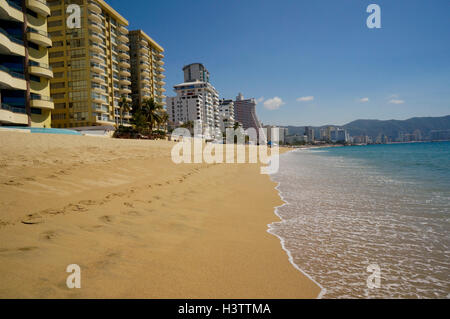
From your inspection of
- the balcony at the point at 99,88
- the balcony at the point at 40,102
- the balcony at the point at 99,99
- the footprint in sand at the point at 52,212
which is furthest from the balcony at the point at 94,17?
the footprint in sand at the point at 52,212

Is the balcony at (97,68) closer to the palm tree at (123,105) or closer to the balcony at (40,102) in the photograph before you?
the palm tree at (123,105)

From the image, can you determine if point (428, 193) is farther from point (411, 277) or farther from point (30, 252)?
point (30, 252)

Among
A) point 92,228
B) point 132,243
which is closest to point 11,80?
point 92,228

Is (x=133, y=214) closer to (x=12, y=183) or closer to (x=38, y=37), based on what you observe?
(x=12, y=183)

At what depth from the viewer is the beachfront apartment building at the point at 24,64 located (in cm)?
2581

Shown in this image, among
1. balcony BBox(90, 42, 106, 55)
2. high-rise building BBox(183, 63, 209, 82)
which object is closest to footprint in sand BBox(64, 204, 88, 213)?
balcony BBox(90, 42, 106, 55)

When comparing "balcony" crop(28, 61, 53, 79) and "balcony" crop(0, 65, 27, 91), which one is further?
"balcony" crop(28, 61, 53, 79)

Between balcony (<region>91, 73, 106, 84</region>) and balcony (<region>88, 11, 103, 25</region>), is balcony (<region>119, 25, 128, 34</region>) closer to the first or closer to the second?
balcony (<region>88, 11, 103, 25</region>)

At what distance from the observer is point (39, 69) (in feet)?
99.0

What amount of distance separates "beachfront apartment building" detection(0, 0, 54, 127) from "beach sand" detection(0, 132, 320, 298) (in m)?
28.1

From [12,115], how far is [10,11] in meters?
12.6

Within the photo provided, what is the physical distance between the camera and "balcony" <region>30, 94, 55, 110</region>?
29680mm
